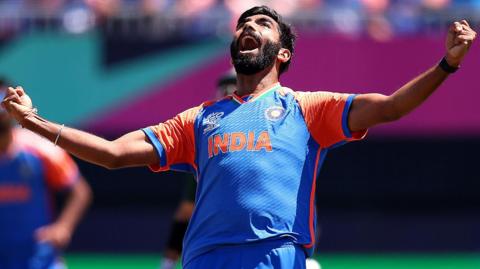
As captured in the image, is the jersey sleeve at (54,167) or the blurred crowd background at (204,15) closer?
the jersey sleeve at (54,167)

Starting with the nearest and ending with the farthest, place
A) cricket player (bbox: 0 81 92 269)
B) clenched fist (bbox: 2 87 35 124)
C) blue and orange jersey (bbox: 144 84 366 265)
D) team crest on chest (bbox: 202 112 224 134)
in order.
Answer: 1. clenched fist (bbox: 2 87 35 124)
2. blue and orange jersey (bbox: 144 84 366 265)
3. team crest on chest (bbox: 202 112 224 134)
4. cricket player (bbox: 0 81 92 269)

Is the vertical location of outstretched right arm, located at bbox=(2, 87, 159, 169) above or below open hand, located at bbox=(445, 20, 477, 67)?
below

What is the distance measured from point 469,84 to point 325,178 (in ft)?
7.47

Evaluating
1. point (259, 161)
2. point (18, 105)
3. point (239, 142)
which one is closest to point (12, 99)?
point (18, 105)

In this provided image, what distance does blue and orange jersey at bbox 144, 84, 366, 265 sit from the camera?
226 inches

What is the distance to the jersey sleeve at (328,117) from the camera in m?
5.73

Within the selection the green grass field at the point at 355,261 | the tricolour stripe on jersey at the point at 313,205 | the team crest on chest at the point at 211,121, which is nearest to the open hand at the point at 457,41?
the tricolour stripe on jersey at the point at 313,205

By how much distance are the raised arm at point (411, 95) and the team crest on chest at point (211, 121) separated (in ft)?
2.42

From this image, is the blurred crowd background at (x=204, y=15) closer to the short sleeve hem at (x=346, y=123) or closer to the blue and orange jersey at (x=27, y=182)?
the blue and orange jersey at (x=27, y=182)

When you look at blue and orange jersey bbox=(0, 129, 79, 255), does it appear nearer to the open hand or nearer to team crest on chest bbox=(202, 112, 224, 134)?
team crest on chest bbox=(202, 112, 224, 134)

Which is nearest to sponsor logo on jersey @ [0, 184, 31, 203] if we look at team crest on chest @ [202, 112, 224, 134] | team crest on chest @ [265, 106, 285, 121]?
team crest on chest @ [202, 112, 224, 134]

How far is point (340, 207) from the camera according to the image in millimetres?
15156

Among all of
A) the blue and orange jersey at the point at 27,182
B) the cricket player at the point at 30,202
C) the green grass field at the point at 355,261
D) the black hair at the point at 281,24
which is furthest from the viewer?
the green grass field at the point at 355,261

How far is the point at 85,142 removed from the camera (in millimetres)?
5793
